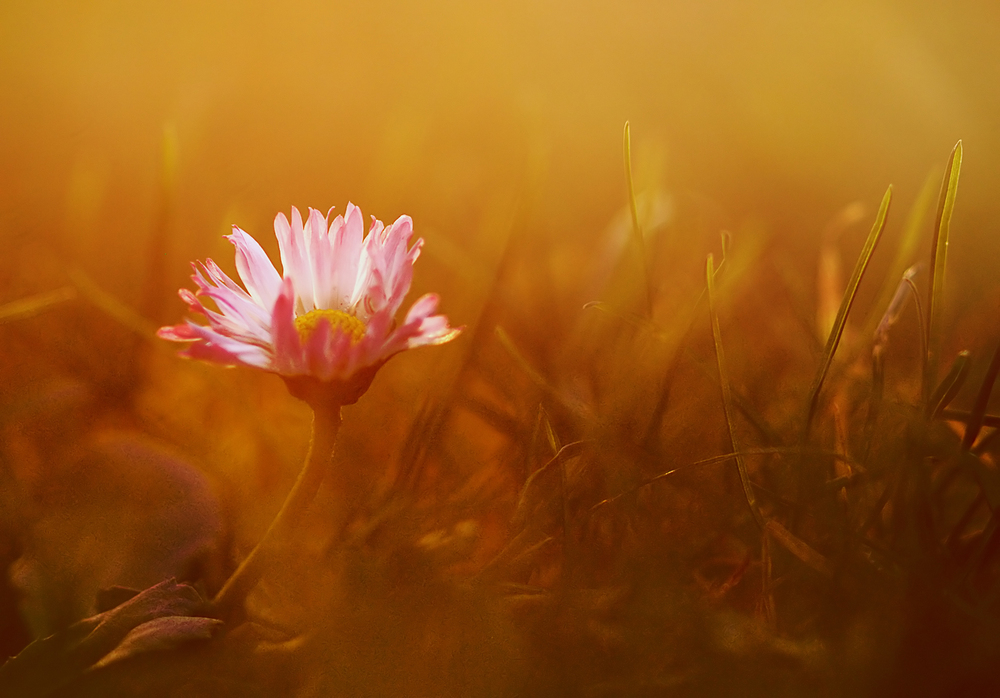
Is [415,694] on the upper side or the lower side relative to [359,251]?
lower

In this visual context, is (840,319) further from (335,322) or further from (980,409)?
(335,322)

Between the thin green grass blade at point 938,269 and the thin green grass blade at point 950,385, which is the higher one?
the thin green grass blade at point 938,269

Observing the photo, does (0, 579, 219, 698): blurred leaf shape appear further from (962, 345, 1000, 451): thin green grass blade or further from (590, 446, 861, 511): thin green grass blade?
(962, 345, 1000, 451): thin green grass blade

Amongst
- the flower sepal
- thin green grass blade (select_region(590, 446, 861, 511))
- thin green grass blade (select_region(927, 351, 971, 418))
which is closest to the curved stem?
the flower sepal

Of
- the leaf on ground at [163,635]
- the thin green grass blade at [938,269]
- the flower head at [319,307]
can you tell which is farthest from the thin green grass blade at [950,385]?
the leaf on ground at [163,635]

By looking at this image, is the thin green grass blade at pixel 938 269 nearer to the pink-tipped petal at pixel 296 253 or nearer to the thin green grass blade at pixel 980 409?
the thin green grass blade at pixel 980 409

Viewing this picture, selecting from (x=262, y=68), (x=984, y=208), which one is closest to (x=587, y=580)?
(x=984, y=208)

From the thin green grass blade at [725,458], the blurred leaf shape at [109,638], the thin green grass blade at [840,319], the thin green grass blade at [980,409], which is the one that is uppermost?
the thin green grass blade at [840,319]

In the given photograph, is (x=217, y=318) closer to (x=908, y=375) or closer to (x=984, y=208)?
(x=908, y=375)
